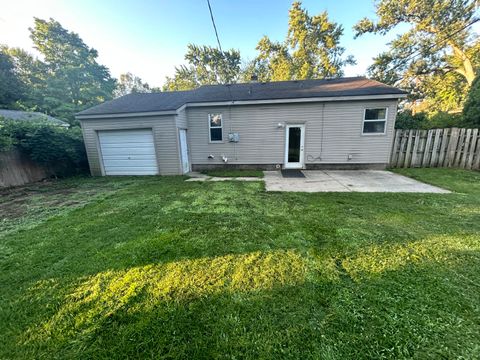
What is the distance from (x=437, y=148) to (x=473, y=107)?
2.17 meters

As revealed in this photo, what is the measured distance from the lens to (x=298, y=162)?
888 centimetres

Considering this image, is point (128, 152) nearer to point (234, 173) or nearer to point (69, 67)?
point (234, 173)

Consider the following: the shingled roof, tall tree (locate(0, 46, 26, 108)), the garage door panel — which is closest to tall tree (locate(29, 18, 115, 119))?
tall tree (locate(0, 46, 26, 108))

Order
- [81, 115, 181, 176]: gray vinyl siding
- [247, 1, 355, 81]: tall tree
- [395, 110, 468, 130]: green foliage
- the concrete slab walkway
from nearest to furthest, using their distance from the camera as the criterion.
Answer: the concrete slab walkway → [81, 115, 181, 176]: gray vinyl siding → [395, 110, 468, 130]: green foliage → [247, 1, 355, 81]: tall tree

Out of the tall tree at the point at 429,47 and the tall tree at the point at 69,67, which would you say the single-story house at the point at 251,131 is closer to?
the tall tree at the point at 429,47

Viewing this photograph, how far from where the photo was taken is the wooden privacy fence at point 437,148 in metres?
7.44

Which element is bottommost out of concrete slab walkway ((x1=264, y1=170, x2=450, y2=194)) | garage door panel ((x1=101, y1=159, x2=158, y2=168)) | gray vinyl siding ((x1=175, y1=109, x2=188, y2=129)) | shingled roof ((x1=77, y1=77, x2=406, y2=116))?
concrete slab walkway ((x1=264, y1=170, x2=450, y2=194))

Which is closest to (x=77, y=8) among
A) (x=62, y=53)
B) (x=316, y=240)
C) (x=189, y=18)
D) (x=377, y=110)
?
(x=189, y=18)

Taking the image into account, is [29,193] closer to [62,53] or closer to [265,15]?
[265,15]

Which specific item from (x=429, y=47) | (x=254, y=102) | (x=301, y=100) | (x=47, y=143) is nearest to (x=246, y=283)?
(x=254, y=102)

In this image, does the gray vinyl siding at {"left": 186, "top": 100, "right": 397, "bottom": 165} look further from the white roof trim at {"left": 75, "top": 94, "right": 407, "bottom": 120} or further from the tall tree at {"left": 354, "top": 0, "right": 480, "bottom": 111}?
the tall tree at {"left": 354, "top": 0, "right": 480, "bottom": 111}

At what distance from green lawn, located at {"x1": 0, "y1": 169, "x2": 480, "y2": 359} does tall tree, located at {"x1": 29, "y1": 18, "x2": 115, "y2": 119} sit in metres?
24.3

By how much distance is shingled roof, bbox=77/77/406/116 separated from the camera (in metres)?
7.95

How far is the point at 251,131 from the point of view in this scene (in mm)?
8828
